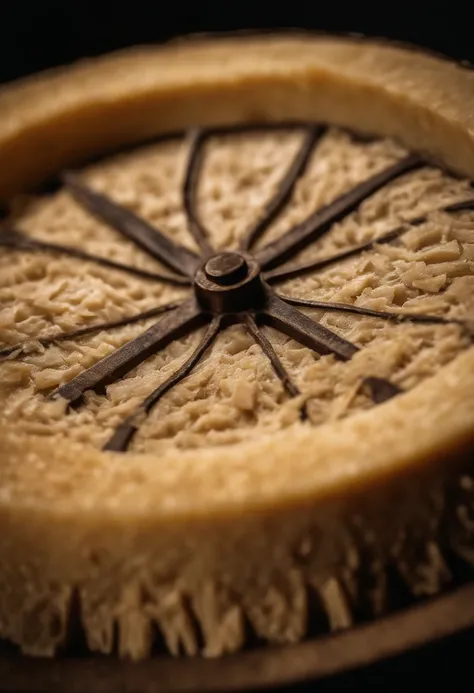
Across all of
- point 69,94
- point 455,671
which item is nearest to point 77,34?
point 69,94

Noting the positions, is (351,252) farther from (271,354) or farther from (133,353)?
(133,353)

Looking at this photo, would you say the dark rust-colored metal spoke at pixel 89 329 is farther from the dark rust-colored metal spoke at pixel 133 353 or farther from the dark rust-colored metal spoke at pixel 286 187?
the dark rust-colored metal spoke at pixel 286 187

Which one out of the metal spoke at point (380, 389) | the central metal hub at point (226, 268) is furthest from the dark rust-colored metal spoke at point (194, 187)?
the metal spoke at point (380, 389)

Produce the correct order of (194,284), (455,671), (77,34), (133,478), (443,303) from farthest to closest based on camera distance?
(77,34) < (194,284) < (443,303) < (133,478) < (455,671)

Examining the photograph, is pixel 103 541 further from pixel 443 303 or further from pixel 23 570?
pixel 443 303

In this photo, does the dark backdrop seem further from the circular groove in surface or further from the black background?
the circular groove in surface

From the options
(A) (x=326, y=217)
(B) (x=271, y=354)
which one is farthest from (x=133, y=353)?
(A) (x=326, y=217)
